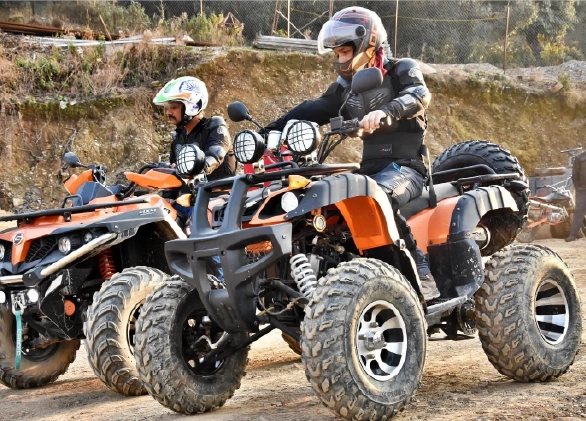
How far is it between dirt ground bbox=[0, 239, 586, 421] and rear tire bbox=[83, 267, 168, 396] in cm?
16

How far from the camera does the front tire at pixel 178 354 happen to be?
17.8ft

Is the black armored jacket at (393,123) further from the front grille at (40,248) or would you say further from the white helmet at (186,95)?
the white helmet at (186,95)

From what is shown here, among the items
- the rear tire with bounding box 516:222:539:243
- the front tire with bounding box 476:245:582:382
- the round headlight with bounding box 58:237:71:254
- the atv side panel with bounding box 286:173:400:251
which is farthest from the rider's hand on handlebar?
the rear tire with bounding box 516:222:539:243

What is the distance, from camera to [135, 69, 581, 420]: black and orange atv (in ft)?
16.4

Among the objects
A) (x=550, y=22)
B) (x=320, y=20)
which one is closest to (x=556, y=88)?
(x=320, y=20)

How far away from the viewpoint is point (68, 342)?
8227 millimetres

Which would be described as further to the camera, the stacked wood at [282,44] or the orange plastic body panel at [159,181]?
the stacked wood at [282,44]

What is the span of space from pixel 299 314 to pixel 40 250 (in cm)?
301

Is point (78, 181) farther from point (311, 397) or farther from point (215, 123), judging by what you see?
point (311, 397)

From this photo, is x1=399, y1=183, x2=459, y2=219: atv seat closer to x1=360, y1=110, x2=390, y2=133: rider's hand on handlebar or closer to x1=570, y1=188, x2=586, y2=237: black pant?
x1=360, y1=110, x2=390, y2=133: rider's hand on handlebar

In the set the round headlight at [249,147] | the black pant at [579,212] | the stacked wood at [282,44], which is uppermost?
the stacked wood at [282,44]

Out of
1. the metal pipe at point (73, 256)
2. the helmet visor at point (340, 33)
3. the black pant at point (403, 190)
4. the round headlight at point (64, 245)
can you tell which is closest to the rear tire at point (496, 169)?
the black pant at point (403, 190)

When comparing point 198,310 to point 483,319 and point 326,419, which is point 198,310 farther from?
point 483,319

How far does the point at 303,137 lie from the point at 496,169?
2.63 metres
